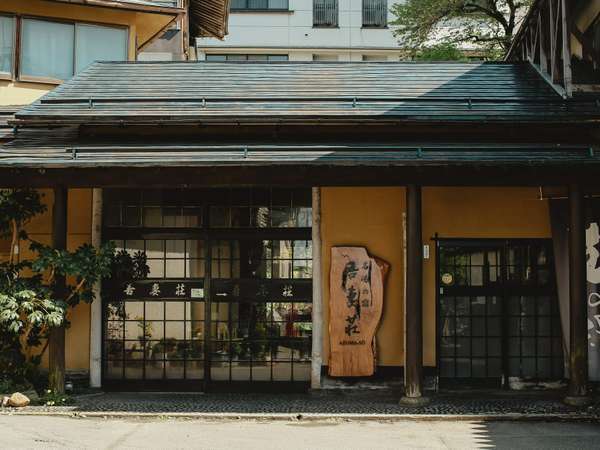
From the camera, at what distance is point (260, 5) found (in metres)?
38.1

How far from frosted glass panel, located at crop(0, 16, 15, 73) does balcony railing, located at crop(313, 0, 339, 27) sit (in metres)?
23.3

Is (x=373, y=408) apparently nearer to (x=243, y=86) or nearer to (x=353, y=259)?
(x=353, y=259)

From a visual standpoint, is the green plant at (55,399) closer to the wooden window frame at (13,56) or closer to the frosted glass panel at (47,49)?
the wooden window frame at (13,56)

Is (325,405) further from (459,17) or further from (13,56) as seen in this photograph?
(459,17)

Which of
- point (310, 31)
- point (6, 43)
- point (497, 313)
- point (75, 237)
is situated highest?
point (310, 31)

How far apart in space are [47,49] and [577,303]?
37.1ft

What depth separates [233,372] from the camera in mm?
13953

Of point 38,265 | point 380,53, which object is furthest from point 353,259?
point 380,53

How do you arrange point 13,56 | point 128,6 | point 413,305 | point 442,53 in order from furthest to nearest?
point 442,53 < point 128,6 < point 13,56 < point 413,305

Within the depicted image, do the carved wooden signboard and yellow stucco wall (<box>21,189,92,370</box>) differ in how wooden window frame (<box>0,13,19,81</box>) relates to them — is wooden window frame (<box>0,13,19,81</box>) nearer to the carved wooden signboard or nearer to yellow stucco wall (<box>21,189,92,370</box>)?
yellow stucco wall (<box>21,189,92,370</box>)

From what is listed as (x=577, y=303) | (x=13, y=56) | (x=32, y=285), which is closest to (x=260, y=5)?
(x=13, y=56)

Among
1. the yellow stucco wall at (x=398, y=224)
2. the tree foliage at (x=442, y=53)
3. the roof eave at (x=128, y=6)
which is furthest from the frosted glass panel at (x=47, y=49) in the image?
the tree foliage at (x=442, y=53)

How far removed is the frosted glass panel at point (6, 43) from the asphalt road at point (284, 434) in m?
7.71

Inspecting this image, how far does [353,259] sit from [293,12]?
2628cm
